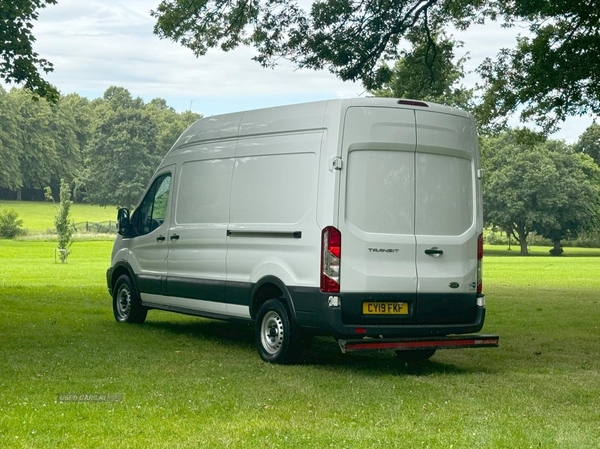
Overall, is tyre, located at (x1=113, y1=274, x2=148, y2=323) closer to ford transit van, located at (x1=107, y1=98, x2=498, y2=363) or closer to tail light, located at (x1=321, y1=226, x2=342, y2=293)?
ford transit van, located at (x1=107, y1=98, x2=498, y2=363)

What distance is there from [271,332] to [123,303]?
4.66 metres

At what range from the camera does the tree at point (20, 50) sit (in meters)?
19.2

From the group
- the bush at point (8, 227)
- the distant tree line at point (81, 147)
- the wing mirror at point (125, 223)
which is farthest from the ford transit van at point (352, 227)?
the distant tree line at point (81, 147)

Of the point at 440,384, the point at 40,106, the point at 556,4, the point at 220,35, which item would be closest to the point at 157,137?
the point at 40,106

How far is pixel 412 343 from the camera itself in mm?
10266

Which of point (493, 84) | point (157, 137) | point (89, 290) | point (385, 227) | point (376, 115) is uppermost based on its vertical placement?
point (157, 137)

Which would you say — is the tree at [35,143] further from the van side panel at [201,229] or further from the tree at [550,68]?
the van side panel at [201,229]

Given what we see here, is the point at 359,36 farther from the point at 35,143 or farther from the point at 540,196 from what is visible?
the point at 35,143

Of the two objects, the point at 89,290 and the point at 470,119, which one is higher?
the point at 470,119

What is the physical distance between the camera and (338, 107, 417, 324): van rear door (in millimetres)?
10156

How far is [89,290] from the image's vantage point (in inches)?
910

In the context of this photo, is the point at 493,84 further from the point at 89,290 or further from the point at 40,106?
the point at 40,106

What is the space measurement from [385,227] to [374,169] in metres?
0.64

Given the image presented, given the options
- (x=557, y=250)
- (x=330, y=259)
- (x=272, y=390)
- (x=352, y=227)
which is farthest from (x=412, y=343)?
(x=557, y=250)
